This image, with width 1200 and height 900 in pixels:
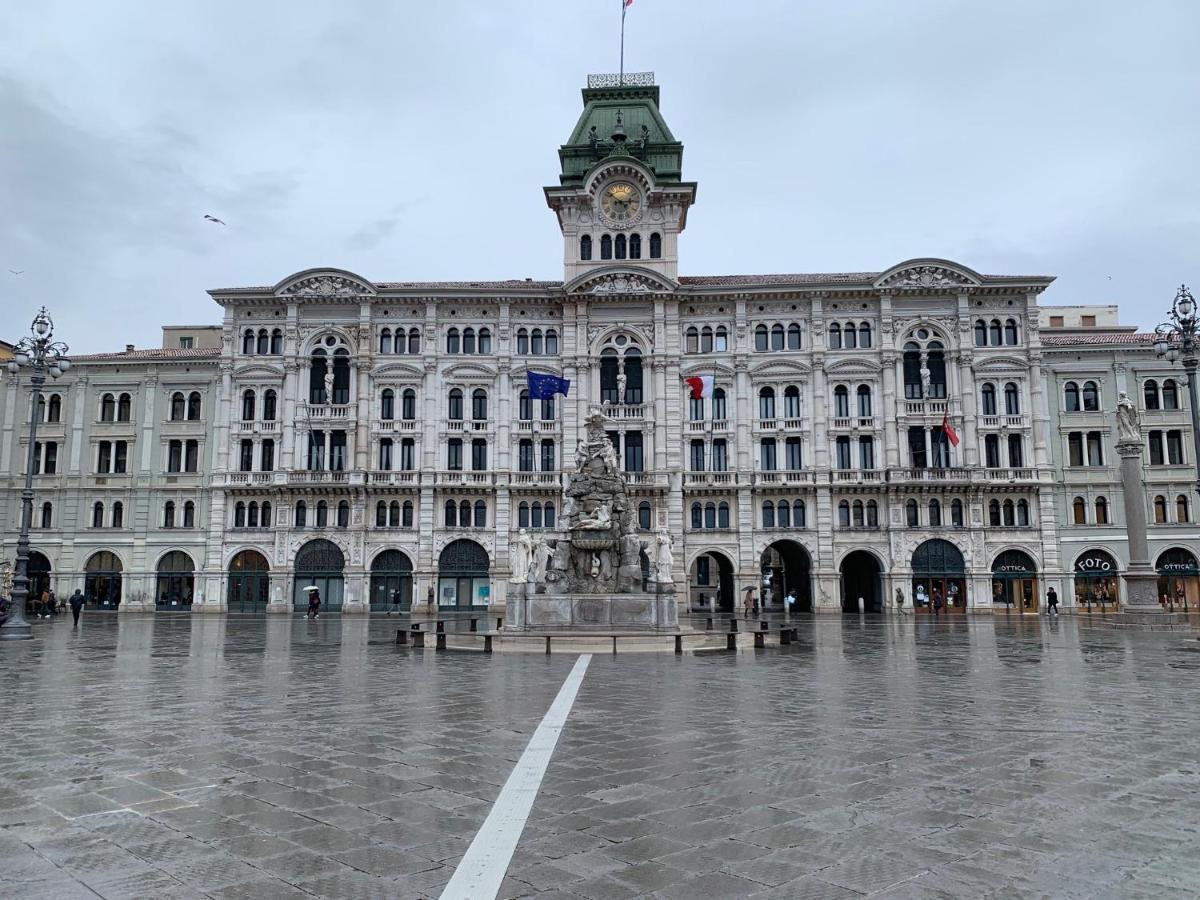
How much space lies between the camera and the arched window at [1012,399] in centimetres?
5281

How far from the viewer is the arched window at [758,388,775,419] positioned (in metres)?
54.0

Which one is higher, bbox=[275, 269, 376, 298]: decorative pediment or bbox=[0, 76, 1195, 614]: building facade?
bbox=[275, 269, 376, 298]: decorative pediment

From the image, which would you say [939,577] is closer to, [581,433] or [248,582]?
[581,433]

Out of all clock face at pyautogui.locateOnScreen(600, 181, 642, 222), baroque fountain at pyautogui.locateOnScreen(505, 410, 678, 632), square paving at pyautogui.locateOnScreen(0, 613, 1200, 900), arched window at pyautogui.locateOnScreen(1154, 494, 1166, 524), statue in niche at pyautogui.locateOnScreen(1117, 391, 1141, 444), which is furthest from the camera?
clock face at pyautogui.locateOnScreen(600, 181, 642, 222)

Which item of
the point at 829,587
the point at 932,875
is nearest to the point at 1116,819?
the point at 932,875

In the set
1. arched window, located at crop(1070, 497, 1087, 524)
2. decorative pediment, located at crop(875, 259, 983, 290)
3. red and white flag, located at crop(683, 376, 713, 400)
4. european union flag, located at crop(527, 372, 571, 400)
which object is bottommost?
→ arched window, located at crop(1070, 497, 1087, 524)

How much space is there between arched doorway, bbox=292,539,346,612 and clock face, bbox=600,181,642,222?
84.9ft

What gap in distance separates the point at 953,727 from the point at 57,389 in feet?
193

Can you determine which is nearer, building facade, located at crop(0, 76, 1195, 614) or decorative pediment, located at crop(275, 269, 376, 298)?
building facade, located at crop(0, 76, 1195, 614)

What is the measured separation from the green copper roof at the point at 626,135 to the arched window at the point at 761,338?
10417 millimetres

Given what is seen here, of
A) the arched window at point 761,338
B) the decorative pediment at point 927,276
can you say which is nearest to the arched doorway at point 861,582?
the arched window at point 761,338

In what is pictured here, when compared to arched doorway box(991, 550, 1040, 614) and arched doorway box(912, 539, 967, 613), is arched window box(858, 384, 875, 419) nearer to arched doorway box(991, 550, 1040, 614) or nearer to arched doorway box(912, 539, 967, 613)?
arched doorway box(912, 539, 967, 613)

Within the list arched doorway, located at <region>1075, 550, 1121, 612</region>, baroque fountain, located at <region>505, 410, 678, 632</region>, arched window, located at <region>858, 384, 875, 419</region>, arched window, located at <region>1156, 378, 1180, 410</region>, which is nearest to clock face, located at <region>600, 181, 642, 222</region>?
arched window, located at <region>858, 384, 875, 419</region>

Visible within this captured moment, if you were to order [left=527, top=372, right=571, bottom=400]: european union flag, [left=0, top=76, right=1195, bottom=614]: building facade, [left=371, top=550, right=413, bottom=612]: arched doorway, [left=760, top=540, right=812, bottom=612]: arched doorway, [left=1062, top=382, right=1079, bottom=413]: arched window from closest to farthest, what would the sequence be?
1. [left=527, top=372, right=571, bottom=400]: european union flag
2. [left=0, top=76, right=1195, bottom=614]: building facade
3. [left=371, top=550, right=413, bottom=612]: arched doorway
4. [left=1062, top=382, right=1079, bottom=413]: arched window
5. [left=760, top=540, right=812, bottom=612]: arched doorway
